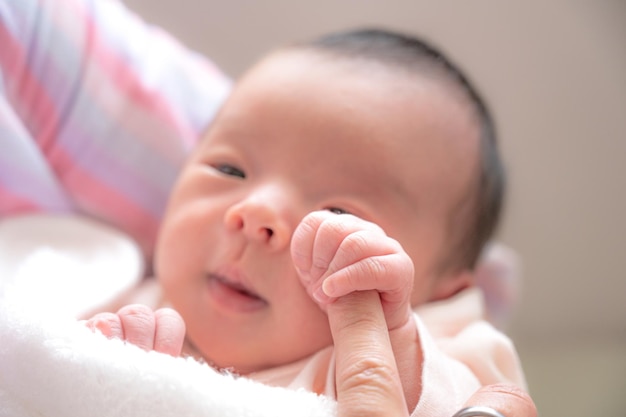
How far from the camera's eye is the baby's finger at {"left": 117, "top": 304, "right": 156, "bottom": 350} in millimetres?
586

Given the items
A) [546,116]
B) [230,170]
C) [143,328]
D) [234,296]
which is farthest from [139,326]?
[546,116]

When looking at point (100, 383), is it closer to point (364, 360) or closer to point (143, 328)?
point (143, 328)

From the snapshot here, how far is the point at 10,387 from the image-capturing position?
53 cm

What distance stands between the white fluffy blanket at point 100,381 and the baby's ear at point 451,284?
322 millimetres

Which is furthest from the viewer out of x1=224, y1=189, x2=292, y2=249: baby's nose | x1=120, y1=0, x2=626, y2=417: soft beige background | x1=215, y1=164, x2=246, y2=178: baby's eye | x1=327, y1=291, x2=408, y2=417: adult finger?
x1=120, y1=0, x2=626, y2=417: soft beige background

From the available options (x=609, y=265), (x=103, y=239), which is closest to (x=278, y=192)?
(x=103, y=239)

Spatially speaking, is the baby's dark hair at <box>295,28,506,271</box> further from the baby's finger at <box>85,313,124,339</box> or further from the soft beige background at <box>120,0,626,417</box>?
the baby's finger at <box>85,313,124,339</box>

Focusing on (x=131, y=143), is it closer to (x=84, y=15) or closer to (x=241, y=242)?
(x=84, y=15)

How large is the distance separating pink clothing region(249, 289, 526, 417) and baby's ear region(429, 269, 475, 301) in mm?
13

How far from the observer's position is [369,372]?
0.53 m

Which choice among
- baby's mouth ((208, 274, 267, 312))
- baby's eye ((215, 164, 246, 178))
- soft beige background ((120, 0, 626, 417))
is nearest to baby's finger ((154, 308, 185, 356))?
baby's mouth ((208, 274, 267, 312))

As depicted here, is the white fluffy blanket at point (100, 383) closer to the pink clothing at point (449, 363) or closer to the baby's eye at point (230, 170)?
the pink clothing at point (449, 363)

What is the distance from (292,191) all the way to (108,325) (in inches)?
9.7

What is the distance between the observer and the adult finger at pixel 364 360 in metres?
0.51
